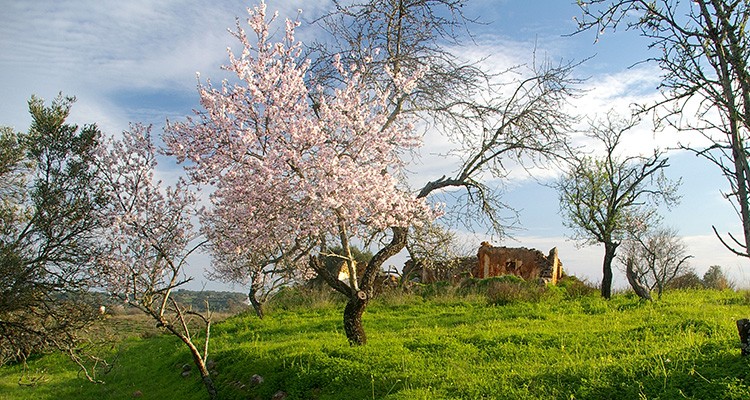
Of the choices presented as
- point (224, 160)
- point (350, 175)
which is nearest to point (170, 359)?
point (224, 160)

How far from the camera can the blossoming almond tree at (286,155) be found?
33.2 ft

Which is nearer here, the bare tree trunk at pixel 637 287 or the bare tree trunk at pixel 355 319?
the bare tree trunk at pixel 355 319

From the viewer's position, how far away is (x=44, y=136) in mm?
17422

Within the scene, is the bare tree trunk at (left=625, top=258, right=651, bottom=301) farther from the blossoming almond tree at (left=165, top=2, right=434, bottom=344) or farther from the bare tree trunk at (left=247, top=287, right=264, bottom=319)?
the bare tree trunk at (left=247, top=287, right=264, bottom=319)

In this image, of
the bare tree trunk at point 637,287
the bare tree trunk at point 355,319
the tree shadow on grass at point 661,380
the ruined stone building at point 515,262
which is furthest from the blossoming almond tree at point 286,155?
the ruined stone building at point 515,262

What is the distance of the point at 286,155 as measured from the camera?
10.0 m

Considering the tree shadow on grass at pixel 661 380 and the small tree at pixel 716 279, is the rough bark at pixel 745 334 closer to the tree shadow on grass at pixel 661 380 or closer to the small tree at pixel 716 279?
the tree shadow on grass at pixel 661 380

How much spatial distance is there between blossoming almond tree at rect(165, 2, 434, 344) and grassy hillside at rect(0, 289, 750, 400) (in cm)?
258

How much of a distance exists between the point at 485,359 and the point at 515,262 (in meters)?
21.8

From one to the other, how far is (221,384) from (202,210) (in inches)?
156

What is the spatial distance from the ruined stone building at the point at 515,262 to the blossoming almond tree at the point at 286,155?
20.3m

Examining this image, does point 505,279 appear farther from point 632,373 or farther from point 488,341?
point 632,373

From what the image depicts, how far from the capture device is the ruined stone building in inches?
1164

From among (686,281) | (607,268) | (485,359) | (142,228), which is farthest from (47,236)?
(686,281)
